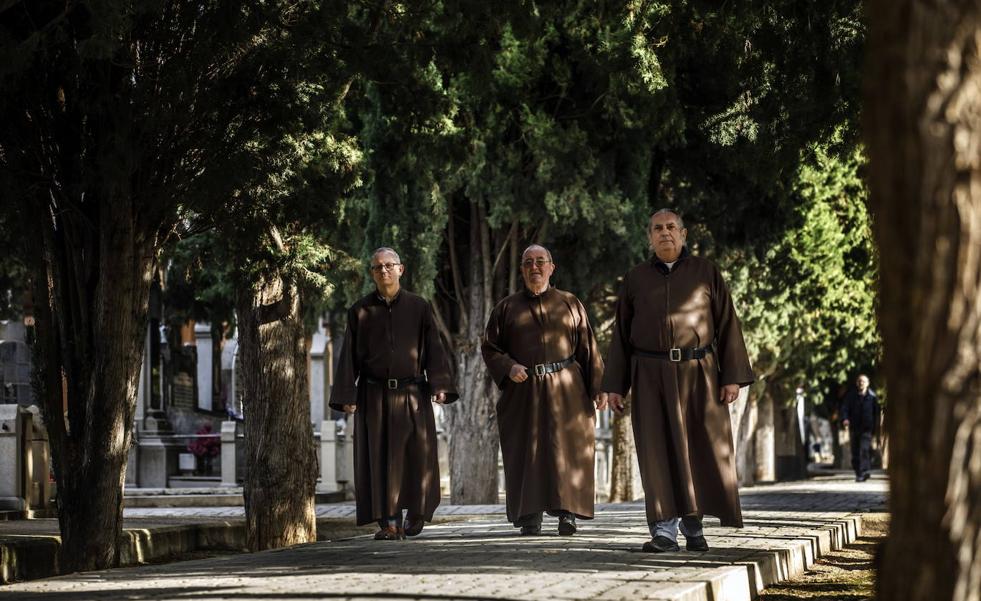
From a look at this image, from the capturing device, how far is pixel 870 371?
37.9 metres

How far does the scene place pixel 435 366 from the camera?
39.5 feet

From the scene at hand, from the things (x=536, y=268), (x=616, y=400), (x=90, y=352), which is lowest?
(x=616, y=400)

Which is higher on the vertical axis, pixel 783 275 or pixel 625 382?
pixel 783 275

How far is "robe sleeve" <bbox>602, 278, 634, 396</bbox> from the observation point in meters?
10.0

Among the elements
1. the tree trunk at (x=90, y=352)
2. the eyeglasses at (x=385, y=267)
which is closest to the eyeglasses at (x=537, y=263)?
the eyeglasses at (x=385, y=267)

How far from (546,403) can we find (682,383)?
190 centimetres

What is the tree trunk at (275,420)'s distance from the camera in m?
14.4

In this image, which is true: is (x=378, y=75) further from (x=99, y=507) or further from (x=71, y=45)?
(x=99, y=507)

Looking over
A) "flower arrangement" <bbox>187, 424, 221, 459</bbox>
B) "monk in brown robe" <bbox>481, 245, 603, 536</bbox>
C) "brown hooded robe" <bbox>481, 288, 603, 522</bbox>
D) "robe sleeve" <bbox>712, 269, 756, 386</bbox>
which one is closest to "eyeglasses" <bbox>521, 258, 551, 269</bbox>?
"monk in brown robe" <bbox>481, 245, 603, 536</bbox>

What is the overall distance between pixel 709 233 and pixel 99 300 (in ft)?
44.9

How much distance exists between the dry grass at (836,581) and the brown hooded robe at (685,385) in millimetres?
660

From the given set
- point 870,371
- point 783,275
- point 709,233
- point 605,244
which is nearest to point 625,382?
point 605,244

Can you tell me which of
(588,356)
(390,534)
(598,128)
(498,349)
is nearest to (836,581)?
(588,356)

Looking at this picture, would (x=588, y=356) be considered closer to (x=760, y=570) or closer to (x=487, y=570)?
(x=760, y=570)
